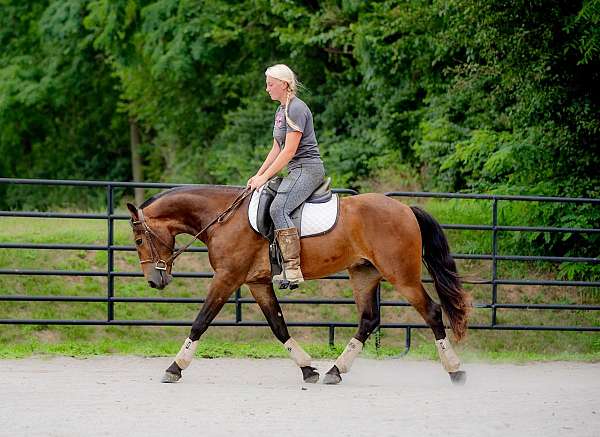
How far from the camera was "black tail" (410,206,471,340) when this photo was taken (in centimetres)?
972

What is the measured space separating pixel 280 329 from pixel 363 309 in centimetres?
77

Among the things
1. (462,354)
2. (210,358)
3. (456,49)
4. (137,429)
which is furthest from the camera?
(456,49)

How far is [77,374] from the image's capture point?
9750 millimetres

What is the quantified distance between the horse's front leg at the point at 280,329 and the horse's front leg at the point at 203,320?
0.95ft

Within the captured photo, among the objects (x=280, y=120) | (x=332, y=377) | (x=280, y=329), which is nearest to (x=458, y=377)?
(x=332, y=377)

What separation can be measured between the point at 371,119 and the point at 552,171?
8.06 m

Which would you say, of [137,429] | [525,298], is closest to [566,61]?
[525,298]

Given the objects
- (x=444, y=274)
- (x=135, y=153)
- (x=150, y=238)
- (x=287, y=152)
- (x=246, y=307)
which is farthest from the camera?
(x=135, y=153)

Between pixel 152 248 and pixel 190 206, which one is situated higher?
pixel 190 206

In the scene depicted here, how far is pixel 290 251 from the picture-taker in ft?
30.3

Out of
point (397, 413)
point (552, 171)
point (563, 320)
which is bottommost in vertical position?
point (563, 320)

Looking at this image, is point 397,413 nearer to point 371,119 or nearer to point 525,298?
point 525,298

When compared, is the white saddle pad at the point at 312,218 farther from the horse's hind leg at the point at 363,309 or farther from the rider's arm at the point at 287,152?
the horse's hind leg at the point at 363,309

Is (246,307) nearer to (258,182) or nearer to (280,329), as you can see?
(280,329)
